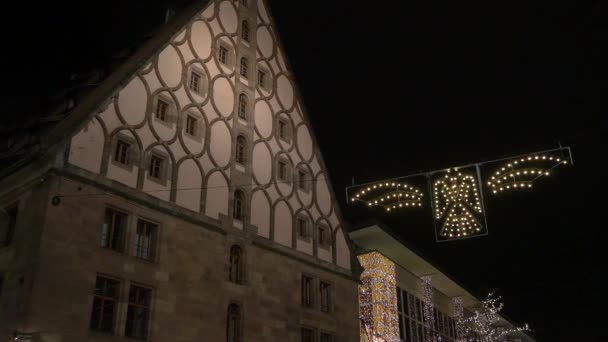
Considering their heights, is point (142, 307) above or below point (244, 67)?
below

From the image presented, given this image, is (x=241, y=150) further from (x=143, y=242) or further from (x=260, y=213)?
(x=143, y=242)

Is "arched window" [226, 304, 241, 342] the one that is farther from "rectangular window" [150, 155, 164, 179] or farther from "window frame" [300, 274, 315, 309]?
"rectangular window" [150, 155, 164, 179]

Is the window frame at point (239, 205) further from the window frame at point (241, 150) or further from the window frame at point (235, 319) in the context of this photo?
the window frame at point (235, 319)

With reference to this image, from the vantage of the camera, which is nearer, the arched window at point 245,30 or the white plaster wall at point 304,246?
the white plaster wall at point 304,246

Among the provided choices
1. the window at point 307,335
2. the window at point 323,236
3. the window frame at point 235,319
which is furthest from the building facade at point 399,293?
the window frame at point 235,319

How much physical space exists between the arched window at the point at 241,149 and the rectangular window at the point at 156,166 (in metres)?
4.17

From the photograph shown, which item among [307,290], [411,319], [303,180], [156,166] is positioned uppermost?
[303,180]

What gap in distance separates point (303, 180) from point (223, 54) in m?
6.70

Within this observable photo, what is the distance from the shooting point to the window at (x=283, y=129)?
2963 cm

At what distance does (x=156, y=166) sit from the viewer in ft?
74.9

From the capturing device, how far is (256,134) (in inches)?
1097

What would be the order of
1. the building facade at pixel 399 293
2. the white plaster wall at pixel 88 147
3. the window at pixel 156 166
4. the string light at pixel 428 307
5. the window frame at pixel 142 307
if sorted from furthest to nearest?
1. the string light at pixel 428 307
2. the building facade at pixel 399 293
3. the window at pixel 156 166
4. the window frame at pixel 142 307
5. the white plaster wall at pixel 88 147

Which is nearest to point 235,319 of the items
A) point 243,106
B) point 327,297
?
point 327,297

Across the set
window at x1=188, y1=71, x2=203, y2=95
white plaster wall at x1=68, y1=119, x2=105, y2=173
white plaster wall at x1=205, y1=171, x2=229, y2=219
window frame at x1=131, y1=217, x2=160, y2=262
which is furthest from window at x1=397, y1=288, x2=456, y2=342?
white plaster wall at x1=68, y1=119, x2=105, y2=173
